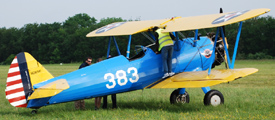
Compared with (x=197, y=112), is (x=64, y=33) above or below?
above

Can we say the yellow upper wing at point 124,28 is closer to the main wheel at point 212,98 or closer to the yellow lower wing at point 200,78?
the yellow lower wing at point 200,78

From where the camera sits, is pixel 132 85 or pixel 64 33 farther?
pixel 64 33

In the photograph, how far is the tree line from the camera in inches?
1990

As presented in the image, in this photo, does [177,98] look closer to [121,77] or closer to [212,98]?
[212,98]

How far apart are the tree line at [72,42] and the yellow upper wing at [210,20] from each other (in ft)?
98.6

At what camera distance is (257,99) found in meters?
9.89

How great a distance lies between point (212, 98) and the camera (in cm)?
844

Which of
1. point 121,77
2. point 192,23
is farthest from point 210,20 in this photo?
point 121,77

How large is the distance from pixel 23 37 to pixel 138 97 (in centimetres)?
6232

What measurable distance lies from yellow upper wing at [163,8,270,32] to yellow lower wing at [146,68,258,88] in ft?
3.83

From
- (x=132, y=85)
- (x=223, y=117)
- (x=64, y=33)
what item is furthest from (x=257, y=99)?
(x=64, y=33)

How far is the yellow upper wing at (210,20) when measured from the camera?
287 inches

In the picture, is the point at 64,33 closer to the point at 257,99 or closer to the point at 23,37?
the point at 23,37

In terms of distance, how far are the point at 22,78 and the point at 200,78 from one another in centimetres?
390
